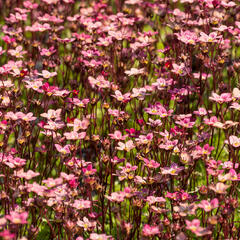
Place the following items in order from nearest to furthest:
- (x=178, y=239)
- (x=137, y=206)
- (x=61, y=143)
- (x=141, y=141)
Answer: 1. (x=178, y=239)
2. (x=137, y=206)
3. (x=141, y=141)
4. (x=61, y=143)

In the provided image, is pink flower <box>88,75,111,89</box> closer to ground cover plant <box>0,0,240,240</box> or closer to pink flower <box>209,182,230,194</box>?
ground cover plant <box>0,0,240,240</box>

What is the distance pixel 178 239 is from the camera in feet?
9.25

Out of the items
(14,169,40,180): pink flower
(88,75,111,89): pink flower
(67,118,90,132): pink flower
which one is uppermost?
(88,75,111,89): pink flower

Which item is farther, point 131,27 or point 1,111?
point 131,27

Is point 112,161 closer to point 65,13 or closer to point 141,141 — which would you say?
point 141,141

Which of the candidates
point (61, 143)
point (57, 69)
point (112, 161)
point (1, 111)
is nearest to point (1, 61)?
point (57, 69)

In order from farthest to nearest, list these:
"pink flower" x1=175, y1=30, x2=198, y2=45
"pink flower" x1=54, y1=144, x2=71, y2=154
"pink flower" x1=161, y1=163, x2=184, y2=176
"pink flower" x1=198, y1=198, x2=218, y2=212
Answer: "pink flower" x1=175, y1=30, x2=198, y2=45 → "pink flower" x1=54, y1=144, x2=71, y2=154 → "pink flower" x1=161, y1=163, x2=184, y2=176 → "pink flower" x1=198, y1=198, x2=218, y2=212

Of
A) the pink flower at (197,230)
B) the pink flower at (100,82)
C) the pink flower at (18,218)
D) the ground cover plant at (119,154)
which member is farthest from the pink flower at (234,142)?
the pink flower at (18,218)

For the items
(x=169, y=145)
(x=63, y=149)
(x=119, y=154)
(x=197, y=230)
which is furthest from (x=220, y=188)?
(x=119, y=154)

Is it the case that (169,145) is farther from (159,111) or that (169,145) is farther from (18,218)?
(18,218)

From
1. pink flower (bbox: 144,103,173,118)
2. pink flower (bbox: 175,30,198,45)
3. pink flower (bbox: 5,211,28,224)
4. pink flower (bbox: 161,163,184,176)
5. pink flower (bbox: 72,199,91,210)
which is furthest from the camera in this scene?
pink flower (bbox: 175,30,198,45)

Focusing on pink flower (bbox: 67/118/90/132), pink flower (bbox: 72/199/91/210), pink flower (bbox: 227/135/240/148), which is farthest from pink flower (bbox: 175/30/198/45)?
pink flower (bbox: 72/199/91/210)

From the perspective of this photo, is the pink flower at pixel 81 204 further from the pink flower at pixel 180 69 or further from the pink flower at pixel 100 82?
the pink flower at pixel 180 69

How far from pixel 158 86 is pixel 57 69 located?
6.35ft
